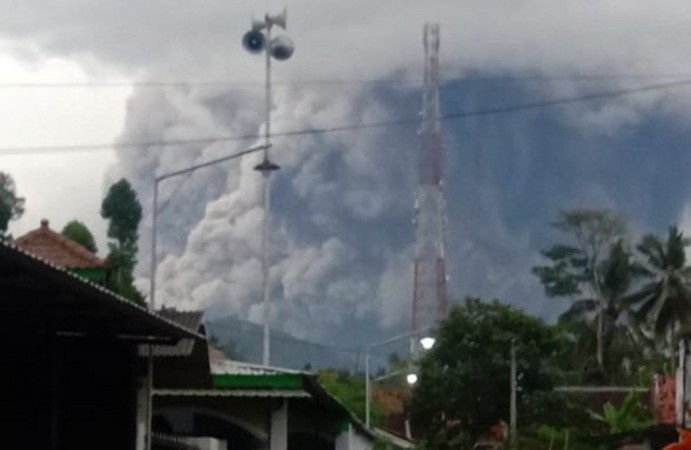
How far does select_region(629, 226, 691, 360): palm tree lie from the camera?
70.7 m

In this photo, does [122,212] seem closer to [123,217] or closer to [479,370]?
[123,217]

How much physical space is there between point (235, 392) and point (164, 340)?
444 inches

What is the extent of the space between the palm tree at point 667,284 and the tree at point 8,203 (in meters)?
29.3

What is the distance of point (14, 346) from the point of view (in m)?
13.8

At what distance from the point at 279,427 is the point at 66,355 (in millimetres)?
13358

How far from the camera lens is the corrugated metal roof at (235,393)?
2449 centimetres

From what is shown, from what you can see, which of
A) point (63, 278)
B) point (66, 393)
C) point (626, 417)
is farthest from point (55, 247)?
point (626, 417)

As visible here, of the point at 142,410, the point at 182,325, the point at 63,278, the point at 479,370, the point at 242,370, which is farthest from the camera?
the point at 479,370

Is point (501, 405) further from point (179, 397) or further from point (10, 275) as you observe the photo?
point (10, 275)

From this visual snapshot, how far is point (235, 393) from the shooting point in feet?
84.6

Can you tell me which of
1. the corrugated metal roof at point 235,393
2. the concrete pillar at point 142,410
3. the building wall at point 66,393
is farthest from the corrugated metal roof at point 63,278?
the corrugated metal roof at point 235,393

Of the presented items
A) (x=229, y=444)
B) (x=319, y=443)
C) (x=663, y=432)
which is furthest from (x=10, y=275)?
(x=319, y=443)

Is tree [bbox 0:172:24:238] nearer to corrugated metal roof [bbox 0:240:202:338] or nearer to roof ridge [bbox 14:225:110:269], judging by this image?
roof ridge [bbox 14:225:110:269]

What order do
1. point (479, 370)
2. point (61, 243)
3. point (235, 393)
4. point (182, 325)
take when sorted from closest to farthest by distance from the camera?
point (182, 325), point (235, 393), point (61, 243), point (479, 370)
